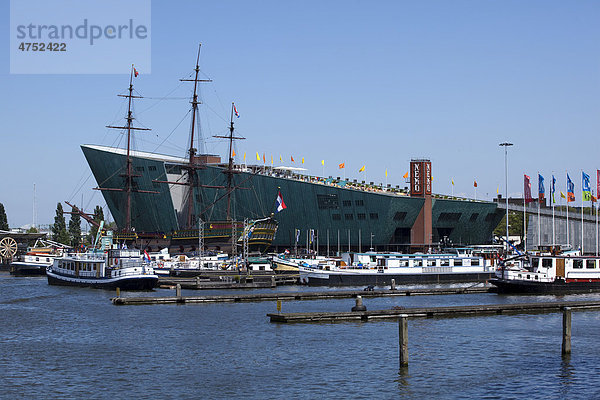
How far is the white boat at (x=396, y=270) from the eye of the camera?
100 m

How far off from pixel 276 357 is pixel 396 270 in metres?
58.2

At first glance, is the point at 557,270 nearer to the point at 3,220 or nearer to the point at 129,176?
the point at 129,176

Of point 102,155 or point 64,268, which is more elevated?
point 102,155

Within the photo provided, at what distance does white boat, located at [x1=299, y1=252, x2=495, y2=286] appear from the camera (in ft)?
329

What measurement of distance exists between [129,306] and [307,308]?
51.1 feet

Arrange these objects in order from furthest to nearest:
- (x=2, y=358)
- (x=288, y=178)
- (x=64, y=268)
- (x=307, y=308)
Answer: (x=288, y=178) → (x=64, y=268) → (x=307, y=308) → (x=2, y=358)

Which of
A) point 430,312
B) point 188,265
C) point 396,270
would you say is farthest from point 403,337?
point 188,265

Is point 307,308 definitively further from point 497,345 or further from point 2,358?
point 2,358

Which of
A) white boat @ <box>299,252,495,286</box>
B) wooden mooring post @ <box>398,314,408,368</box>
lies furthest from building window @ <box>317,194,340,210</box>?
wooden mooring post @ <box>398,314,408,368</box>

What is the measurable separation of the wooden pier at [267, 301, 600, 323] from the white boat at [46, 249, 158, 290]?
1251 inches

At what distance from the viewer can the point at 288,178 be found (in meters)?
153

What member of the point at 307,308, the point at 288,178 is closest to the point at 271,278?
the point at 307,308

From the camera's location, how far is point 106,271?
92125 mm

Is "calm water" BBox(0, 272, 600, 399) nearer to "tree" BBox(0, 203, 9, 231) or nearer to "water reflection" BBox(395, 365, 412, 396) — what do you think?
"water reflection" BBox(395, 365, 412, 396)
